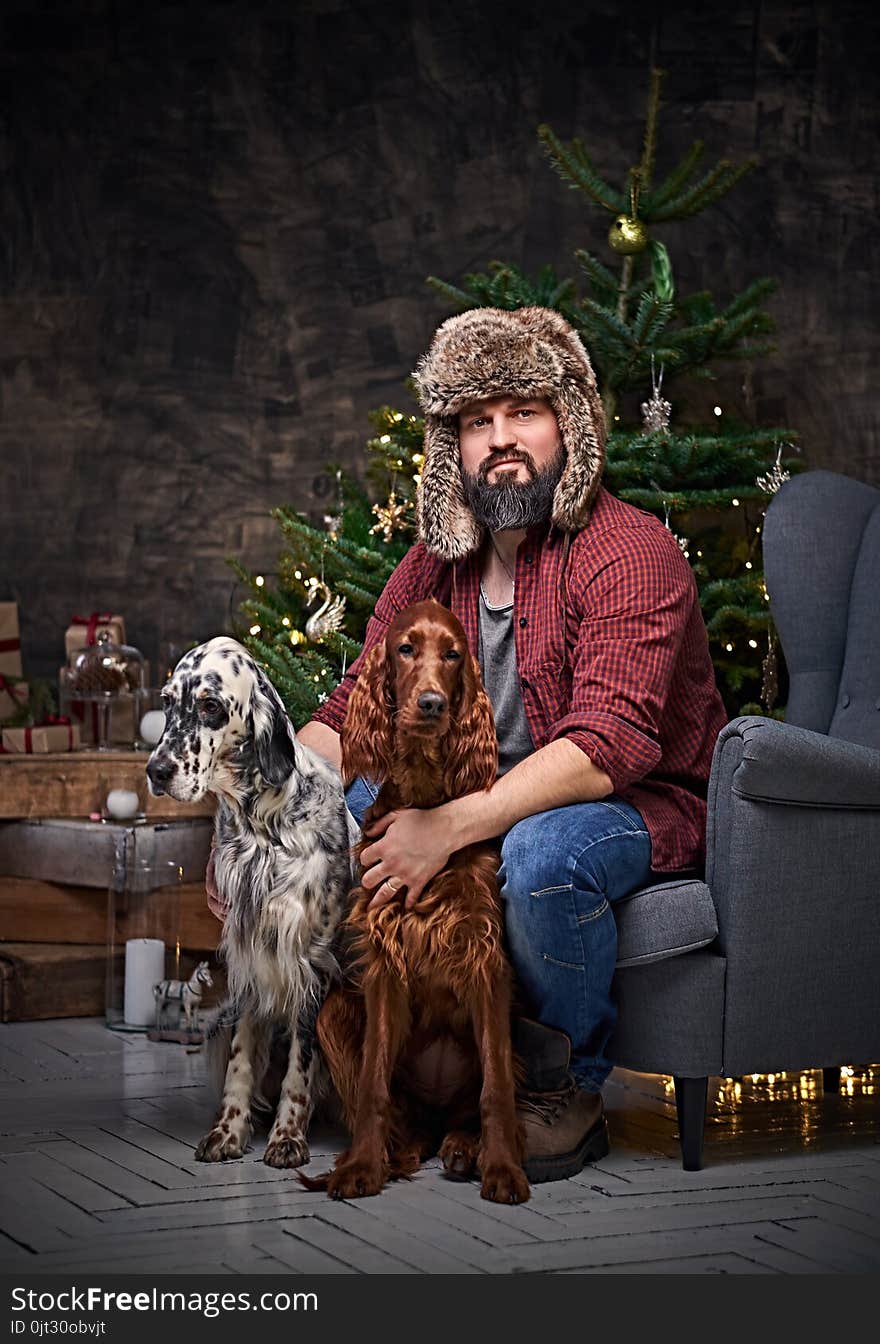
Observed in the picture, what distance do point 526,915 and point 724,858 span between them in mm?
378

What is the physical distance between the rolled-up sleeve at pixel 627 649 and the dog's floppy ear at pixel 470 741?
0.58 feet

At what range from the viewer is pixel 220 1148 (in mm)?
2934

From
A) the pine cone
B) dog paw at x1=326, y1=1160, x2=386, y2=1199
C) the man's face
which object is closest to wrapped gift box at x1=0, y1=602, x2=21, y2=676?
the pine cone

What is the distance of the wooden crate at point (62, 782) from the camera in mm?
4684

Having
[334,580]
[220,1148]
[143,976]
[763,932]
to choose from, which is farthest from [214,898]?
[334,580]

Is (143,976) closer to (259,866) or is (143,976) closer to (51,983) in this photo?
(51,983)

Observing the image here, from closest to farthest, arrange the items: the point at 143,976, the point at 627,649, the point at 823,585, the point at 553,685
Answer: the point at 627,649, the point at 553,685, the point at 823,585, the point at 143,976

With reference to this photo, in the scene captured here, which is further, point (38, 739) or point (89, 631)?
point (89, 631)

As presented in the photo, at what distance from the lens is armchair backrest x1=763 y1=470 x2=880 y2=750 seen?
358 cm

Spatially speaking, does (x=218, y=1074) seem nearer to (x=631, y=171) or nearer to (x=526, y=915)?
(x=526, y=915)

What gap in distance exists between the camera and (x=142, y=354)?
5730mm

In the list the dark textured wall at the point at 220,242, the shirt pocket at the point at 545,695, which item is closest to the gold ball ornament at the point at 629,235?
the dark textured wall at the point at 220,242

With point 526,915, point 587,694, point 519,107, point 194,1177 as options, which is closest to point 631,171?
point 519,107

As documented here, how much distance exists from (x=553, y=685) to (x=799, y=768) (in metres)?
0.51
